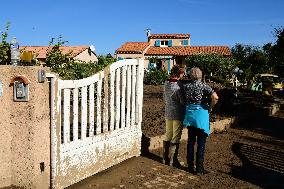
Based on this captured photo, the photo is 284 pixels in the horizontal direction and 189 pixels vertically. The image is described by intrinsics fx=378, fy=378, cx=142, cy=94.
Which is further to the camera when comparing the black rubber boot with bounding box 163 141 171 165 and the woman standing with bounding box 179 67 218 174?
the black rubber boot with bounding box 163 141 171 165

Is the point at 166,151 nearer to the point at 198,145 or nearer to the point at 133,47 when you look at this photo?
the point at 198,145

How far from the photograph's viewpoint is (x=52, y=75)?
4.84 m

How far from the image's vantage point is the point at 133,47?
5606 centimetres

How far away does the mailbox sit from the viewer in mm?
4697

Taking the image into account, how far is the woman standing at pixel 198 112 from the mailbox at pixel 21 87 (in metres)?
2.72

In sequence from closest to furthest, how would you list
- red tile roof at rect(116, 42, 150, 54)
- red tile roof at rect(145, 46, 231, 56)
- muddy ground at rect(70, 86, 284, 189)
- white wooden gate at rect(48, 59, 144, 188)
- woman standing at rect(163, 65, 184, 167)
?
1. white wooden gate at rect(48, 59, 144, 188)
2. muddy ground at rect(70, 86, 284, 189)
3. woman standing at rect(163, 65, 184, 167)
4. red tile roof at rect(145, 46, 231, 56)
5. red tile roof at rect(116, 42, 150, 54)

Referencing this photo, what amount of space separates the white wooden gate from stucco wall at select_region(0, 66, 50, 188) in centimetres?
16

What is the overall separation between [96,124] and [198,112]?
1685 mm

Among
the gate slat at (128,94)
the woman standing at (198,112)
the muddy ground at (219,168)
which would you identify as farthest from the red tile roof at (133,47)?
the woman standing at (198,112)

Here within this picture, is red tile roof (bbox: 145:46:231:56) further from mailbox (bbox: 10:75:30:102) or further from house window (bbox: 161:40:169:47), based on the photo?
mailbox (bbox: 10:75:30:102)

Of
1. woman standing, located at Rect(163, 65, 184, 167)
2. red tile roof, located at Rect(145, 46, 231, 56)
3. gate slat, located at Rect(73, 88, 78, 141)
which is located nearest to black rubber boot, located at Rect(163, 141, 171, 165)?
woman standing, located at Rect(163, 65, 184, 167)

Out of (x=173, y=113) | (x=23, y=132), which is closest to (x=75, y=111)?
(x=23, y=132)

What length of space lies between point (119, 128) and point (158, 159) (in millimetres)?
1028

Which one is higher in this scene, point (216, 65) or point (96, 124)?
point (216, 65)
